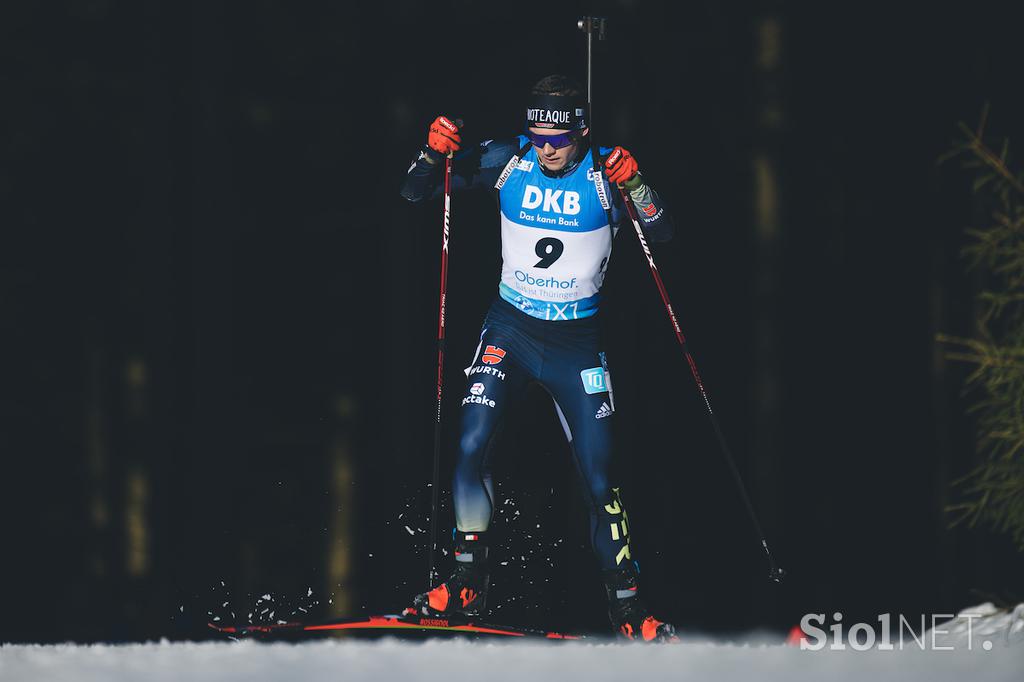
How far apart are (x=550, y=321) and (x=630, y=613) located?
3.89 ft

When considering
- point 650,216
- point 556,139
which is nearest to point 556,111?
point 556,139

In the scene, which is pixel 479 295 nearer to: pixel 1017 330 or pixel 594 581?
pixel 594 581

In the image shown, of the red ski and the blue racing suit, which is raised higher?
the blue racing suit

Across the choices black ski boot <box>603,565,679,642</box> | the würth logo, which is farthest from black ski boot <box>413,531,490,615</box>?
the würth logo

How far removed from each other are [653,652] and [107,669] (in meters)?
2.14

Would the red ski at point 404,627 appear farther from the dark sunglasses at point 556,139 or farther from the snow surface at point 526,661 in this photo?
the dark sunglasses at point 556,139

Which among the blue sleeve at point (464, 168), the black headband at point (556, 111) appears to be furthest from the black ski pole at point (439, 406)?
the black headband at point (556, 111)

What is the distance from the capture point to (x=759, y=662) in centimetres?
672

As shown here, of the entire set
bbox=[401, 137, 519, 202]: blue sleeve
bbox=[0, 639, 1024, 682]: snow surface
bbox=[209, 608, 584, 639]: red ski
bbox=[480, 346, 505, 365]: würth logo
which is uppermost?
bbox=[401, 137, 519, 202]: blue sleeve

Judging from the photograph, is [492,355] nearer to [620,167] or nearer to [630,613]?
[620,167]

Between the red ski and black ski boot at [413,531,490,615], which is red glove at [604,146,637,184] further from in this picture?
the red ski

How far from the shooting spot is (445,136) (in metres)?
6.66

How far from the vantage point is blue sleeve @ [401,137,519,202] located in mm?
6762
